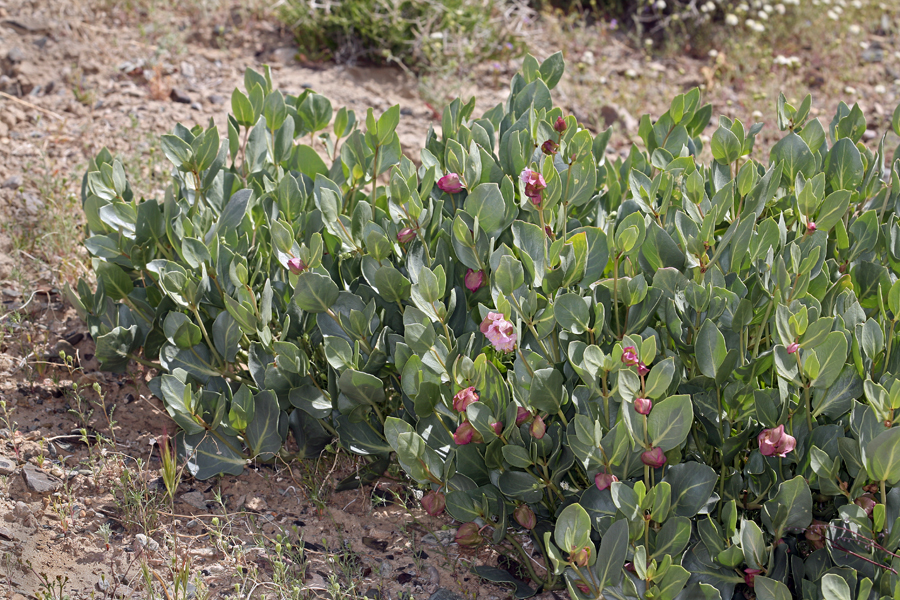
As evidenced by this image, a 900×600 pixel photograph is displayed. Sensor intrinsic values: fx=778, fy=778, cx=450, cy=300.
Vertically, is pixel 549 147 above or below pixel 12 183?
above

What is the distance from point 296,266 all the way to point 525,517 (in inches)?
33.9

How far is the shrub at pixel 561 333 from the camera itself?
5.47 feet

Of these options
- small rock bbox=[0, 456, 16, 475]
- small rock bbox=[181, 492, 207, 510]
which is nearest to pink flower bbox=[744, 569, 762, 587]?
small rock bbox=[181, 492, 207, 510]

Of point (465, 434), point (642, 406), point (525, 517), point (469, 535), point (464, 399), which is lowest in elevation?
point (469, 535)

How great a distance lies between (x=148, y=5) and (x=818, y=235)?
14.9 ft

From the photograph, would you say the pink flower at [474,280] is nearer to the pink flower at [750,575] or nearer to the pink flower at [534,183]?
the pink flower at [534,183]

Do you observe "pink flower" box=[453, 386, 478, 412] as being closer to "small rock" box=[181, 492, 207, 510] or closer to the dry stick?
"small rock" box=[181, 492, 207, 510]

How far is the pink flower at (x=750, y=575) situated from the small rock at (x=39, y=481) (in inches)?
73.4

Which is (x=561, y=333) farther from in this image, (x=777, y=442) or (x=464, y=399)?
(x=777, y=442)

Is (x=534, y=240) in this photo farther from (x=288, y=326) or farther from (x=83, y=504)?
(x=83, y=504)

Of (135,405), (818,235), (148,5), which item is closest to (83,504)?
(135,405)

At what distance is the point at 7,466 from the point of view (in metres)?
2.28

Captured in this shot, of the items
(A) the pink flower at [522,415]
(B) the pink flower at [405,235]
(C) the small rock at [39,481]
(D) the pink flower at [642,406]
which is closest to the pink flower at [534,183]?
(B) the pink flower at [405,235]

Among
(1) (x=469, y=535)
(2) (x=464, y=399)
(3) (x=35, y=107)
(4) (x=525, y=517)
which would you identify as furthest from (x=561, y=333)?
(3) (x=35, y=107)
